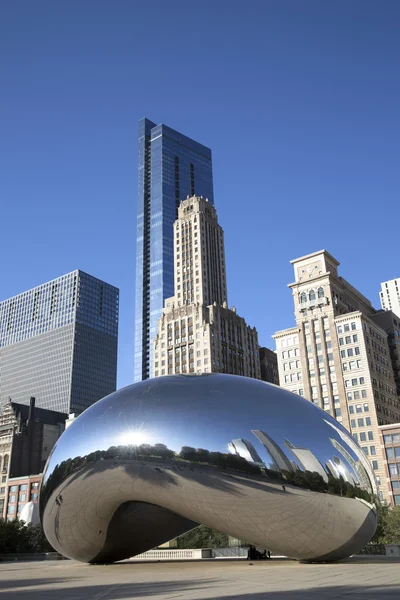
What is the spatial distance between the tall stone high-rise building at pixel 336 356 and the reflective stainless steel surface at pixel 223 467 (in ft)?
236

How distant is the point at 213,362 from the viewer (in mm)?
117812

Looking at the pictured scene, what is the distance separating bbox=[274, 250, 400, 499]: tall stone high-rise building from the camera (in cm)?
8606

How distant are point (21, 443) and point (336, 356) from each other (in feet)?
197

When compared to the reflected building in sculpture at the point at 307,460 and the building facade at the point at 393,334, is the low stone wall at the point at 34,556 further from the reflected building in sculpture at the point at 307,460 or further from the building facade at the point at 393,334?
the building facade at the point at 393,334

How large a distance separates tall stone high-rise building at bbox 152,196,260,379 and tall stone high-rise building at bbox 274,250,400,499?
23.6m

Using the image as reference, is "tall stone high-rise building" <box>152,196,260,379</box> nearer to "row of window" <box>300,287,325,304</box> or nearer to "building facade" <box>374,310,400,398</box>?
"row of window" <box>300,287,325,304</box>

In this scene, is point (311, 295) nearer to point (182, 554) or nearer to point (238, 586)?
point (182, 554)

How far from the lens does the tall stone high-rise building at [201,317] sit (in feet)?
394

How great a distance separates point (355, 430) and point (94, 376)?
115 metres

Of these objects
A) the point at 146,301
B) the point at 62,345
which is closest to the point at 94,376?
the point at 62,345

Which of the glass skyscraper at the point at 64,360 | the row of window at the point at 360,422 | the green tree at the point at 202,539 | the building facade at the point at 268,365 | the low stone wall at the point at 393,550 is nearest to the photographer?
the low stone wall at the point at 393,550

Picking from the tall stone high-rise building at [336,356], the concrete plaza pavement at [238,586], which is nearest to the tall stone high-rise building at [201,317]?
the tall stone high-rise building at [336,356]

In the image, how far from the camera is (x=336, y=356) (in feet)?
301

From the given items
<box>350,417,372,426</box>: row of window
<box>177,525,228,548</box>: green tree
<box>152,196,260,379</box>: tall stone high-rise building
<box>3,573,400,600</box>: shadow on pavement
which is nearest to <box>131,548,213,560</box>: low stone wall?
<box>3,573,400,600</box>: shadow on pavement
